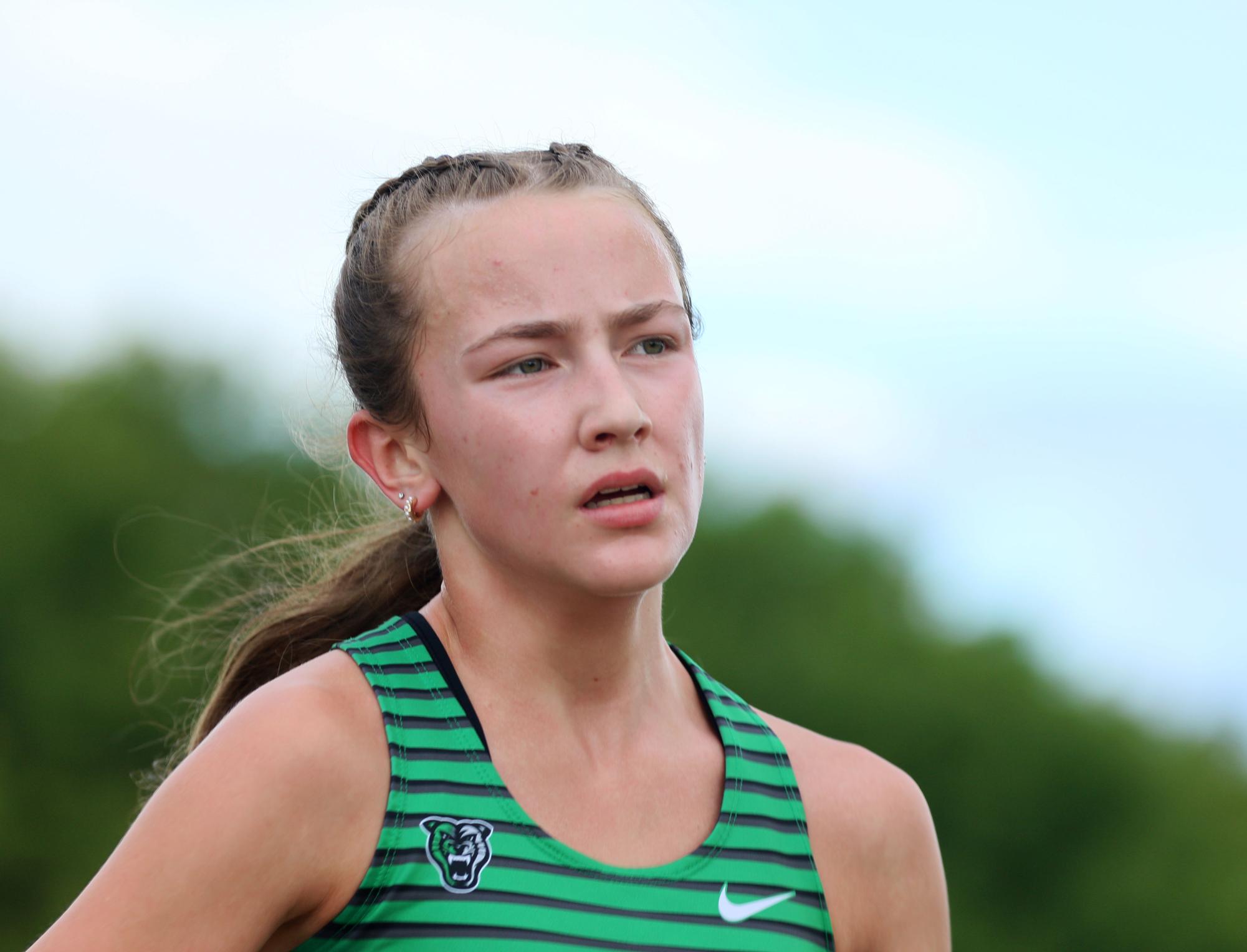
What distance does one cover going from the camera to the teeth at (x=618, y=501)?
9.68 feet

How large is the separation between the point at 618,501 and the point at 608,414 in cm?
17

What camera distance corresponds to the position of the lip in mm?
2920

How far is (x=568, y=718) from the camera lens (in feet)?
10.2

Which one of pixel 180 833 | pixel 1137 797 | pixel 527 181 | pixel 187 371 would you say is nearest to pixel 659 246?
pixel 527 181

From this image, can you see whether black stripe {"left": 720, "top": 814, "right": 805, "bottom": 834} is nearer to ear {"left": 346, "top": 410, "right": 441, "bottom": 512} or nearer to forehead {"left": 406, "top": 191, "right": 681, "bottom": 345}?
ear {"left": 346, "top": 410, "right": 441, "bottom": 512}

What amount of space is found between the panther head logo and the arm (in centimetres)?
11

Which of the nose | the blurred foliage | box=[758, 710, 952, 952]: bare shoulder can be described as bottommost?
the blurred foliage

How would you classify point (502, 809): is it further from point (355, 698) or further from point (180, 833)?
point (180, 833)

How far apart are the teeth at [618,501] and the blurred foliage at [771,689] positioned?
1511 cm

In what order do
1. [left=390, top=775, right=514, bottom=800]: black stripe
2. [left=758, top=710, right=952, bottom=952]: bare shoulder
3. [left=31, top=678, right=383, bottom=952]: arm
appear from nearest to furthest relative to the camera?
1. [left=31, top=678, right=383, bottom=952]: arm
2. [left=390, top=775, right=514, bottom=800]: black stripe
3. [left=758, top=710, right=952, bottom=952]: bare shoulder

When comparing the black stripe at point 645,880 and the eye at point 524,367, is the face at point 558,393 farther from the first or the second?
the black stripe at point 645,880

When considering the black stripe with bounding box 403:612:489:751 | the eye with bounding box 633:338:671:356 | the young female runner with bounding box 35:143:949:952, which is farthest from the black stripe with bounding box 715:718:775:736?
the eye with bounding box 633:338:671:356

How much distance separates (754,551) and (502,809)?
1873cm

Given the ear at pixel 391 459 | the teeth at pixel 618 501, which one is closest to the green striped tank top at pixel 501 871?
the ear at pixel 391 459
